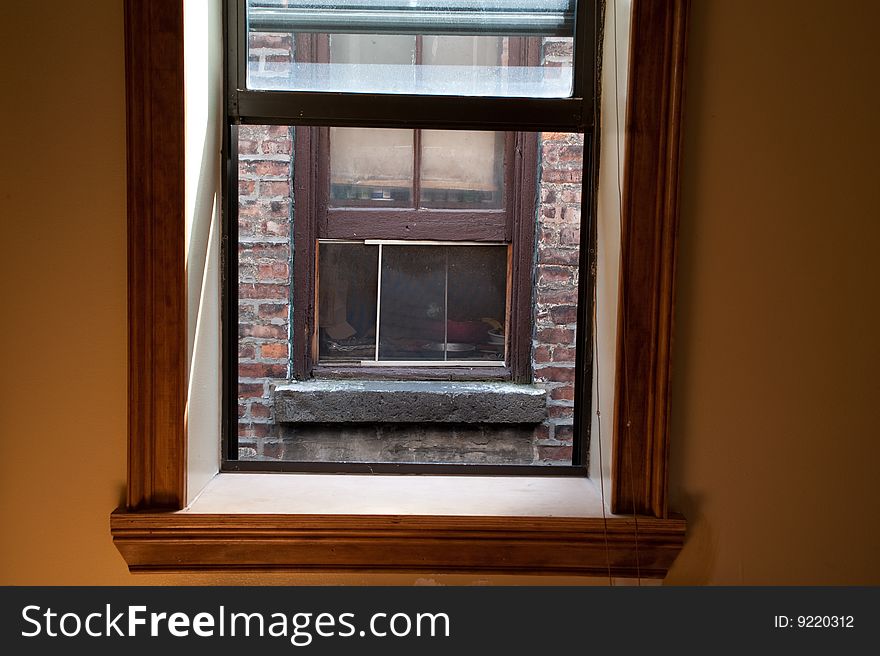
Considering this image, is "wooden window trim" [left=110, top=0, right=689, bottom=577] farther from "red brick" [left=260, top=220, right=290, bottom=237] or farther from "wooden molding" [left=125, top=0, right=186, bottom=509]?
"red brick" [left=260, top=220, right=290, bottom=237]

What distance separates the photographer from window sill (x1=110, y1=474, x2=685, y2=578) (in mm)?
1246

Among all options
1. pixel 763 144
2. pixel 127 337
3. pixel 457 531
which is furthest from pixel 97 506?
pixel 763 144

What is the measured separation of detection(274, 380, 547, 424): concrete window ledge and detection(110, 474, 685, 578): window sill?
1011mm

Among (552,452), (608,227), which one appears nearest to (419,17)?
(608,227)

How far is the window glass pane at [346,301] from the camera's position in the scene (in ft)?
7.87

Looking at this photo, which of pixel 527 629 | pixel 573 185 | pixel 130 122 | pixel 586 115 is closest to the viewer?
pixel 130 122

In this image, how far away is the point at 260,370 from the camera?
236 cm

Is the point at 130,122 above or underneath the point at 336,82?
underneath

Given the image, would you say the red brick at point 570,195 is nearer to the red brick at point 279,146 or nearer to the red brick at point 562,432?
the red brick at point 562,432

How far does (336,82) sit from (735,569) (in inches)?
46.3

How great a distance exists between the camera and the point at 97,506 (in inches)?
50.1

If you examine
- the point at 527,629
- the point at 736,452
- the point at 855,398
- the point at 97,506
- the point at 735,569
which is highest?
the point at 855,398

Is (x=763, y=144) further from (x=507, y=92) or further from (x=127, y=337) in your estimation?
(x=127, y=337)

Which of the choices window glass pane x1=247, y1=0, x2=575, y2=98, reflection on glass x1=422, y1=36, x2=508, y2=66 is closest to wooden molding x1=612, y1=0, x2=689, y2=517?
window glass pane x1=247, y1=0, x2=575, y2=98
